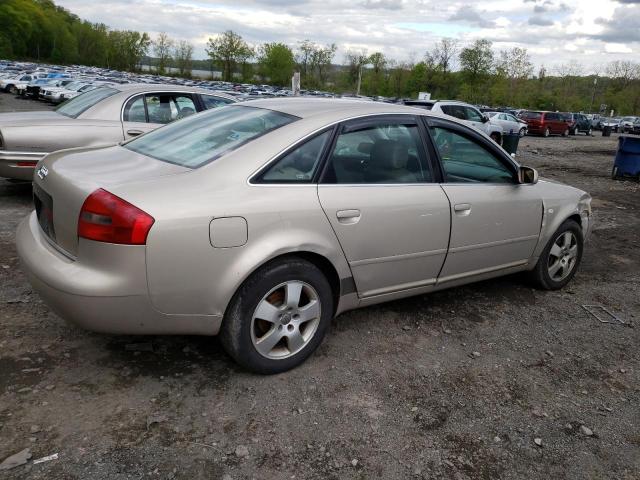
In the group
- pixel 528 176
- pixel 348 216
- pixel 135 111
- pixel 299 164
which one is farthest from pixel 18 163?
pixel 528 176

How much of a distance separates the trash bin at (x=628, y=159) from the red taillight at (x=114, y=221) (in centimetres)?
1380

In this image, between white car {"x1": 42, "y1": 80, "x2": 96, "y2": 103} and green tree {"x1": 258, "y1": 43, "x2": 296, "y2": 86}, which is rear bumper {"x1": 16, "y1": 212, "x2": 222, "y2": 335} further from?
green tree {"x1": 258, "y1": 43, "x2": 296, "y2": 86}

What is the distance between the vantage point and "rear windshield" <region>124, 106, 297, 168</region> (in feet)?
10.3

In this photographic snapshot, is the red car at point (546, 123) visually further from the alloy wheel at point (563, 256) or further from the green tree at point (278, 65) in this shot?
the green tree at point (278, 65)

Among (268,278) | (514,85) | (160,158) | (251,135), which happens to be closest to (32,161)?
(160,158)

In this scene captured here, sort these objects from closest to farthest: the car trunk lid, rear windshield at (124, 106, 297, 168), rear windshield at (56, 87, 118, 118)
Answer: the car trunk lid < rear windshield at (124, 106, 297, 168) < rear windshield at (56, 87, 118, 118)

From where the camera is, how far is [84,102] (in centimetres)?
701

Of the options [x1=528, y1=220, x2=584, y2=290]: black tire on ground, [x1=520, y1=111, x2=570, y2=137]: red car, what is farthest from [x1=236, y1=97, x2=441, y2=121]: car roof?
[x1=520, y1=111, x2=570, y2=137]: red car

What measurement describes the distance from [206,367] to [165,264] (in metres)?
0.85

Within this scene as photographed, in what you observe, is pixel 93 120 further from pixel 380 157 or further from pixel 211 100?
pixel 380 157

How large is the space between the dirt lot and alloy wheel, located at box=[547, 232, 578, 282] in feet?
2.23

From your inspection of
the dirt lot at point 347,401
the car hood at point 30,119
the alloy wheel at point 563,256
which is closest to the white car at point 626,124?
the alloy wheel at point 563,256

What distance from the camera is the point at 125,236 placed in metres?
2.56

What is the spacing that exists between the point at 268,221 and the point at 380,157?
1029 mm
